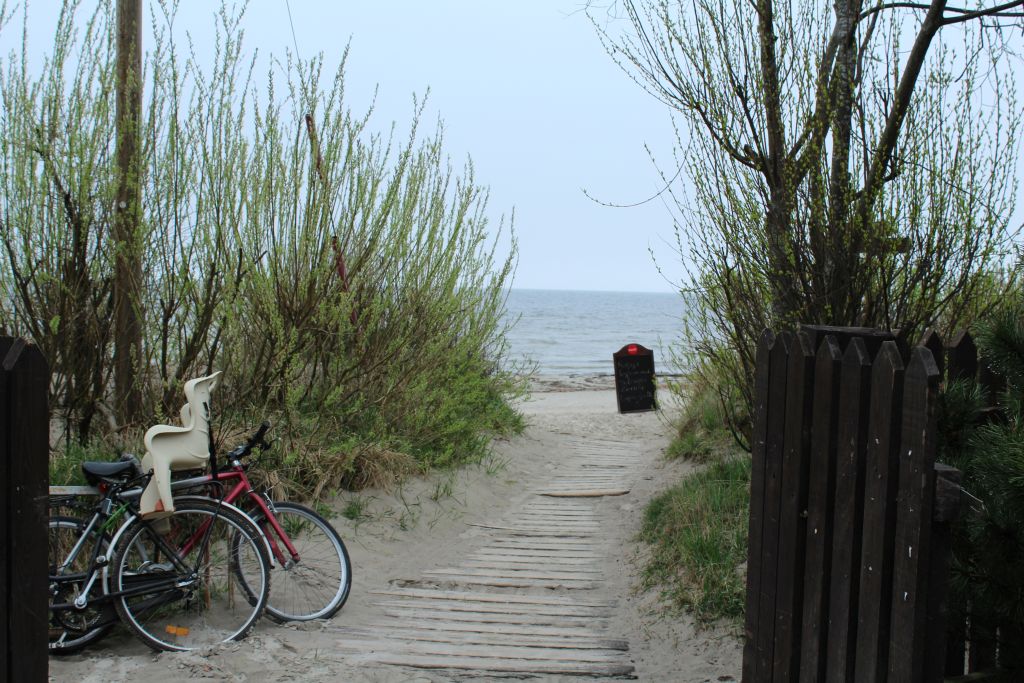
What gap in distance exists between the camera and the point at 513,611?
561 cm

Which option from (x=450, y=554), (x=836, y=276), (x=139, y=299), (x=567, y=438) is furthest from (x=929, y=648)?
(x=567, y=438)

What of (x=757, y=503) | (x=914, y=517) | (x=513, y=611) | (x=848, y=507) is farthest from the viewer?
(x=513, y=611)

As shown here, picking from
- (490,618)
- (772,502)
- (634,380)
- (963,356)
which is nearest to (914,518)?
→ (772,502)

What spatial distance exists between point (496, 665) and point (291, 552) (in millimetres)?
1444

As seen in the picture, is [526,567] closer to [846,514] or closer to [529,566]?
[529,566]

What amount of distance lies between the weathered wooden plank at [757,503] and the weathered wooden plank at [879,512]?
0.65 m

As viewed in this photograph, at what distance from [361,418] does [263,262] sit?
1775 millimetres

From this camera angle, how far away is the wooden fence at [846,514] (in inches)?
106

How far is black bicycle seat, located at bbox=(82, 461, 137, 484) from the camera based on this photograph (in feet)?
16.2

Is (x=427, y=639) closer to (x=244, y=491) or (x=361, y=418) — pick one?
(x=244, y=491)

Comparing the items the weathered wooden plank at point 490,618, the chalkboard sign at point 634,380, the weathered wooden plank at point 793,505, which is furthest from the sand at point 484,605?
the chalkboard sign at point 634,380

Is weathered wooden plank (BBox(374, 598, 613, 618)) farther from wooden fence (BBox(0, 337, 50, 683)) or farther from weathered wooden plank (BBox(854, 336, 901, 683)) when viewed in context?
wooden fence (BBox(0, 337, 50, 683))

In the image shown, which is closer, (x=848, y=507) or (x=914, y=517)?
(x=914, y=517)

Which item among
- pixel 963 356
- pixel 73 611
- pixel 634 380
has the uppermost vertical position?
pixel 963 356
